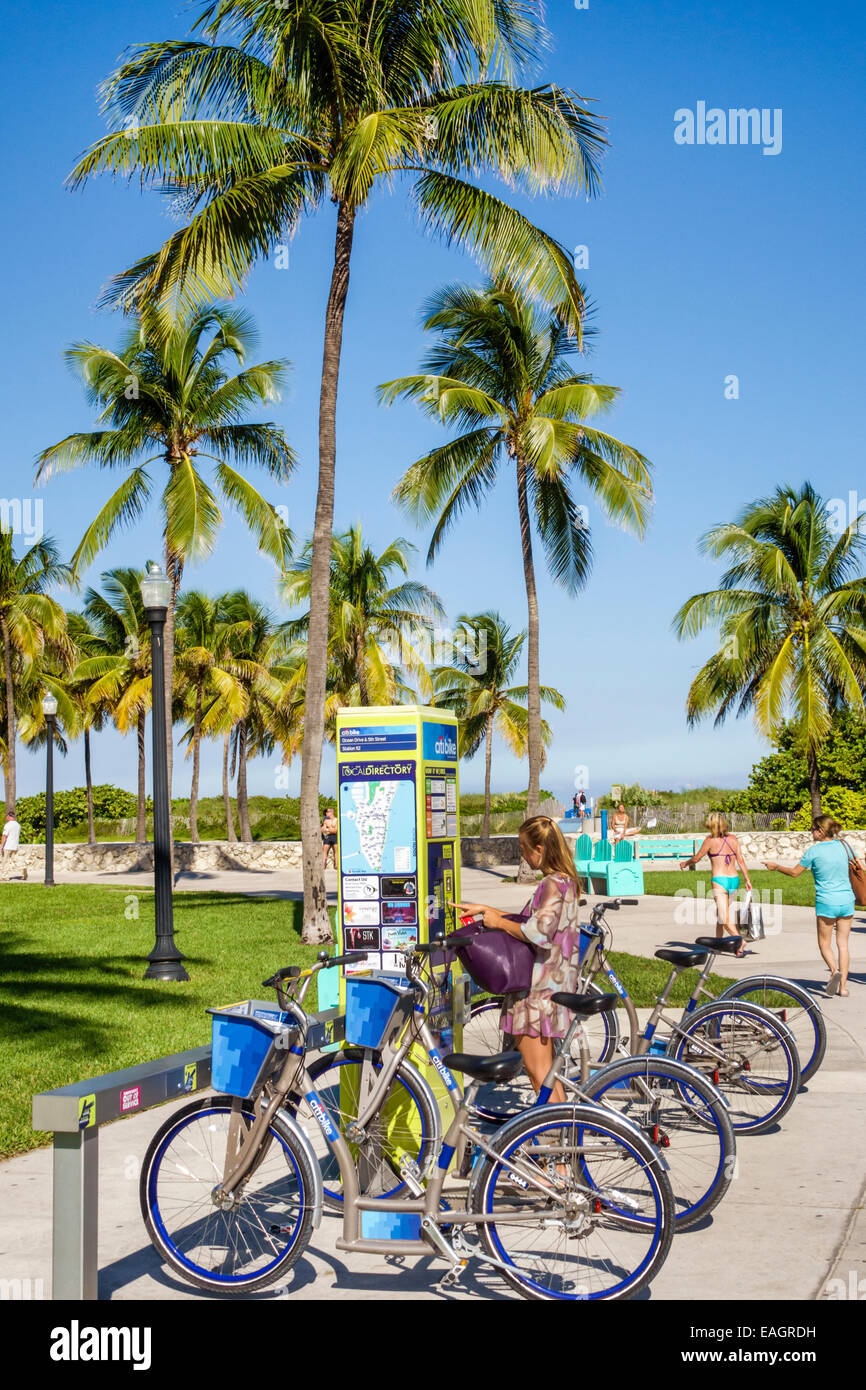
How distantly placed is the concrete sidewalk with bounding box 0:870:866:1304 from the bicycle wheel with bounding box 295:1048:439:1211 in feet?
1.07

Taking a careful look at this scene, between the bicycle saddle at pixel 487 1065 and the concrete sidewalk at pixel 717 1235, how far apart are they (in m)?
0.86

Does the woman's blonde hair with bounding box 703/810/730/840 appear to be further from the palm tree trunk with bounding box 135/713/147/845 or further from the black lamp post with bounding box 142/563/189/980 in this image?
the palm tree trunk with bounding box 135/713/147/845

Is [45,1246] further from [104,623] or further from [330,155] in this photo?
[104,623]

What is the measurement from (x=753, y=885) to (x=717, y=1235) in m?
22.4

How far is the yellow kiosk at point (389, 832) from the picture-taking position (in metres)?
5.83

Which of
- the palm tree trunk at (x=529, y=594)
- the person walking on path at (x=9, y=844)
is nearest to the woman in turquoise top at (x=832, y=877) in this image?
the palm tree trunk at (x=529, y=594)

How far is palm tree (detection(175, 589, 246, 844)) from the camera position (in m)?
39.9

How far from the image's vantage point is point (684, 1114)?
4.97 meters

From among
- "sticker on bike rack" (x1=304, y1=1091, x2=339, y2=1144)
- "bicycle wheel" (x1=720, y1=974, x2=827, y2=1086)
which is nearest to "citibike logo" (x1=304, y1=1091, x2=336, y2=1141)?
"sticker on bike rack" (x1=304, y1=1091, x2=339, y2=1144)

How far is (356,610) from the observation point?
115 ft

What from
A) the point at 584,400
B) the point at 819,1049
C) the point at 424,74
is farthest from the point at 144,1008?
the point at 584,400

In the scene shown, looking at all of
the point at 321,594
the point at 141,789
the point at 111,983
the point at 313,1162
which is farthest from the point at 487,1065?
the point at 141,789

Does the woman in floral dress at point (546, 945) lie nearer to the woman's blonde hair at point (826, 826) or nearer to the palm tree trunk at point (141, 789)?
the woman's blonde hair at point (826, 826)
